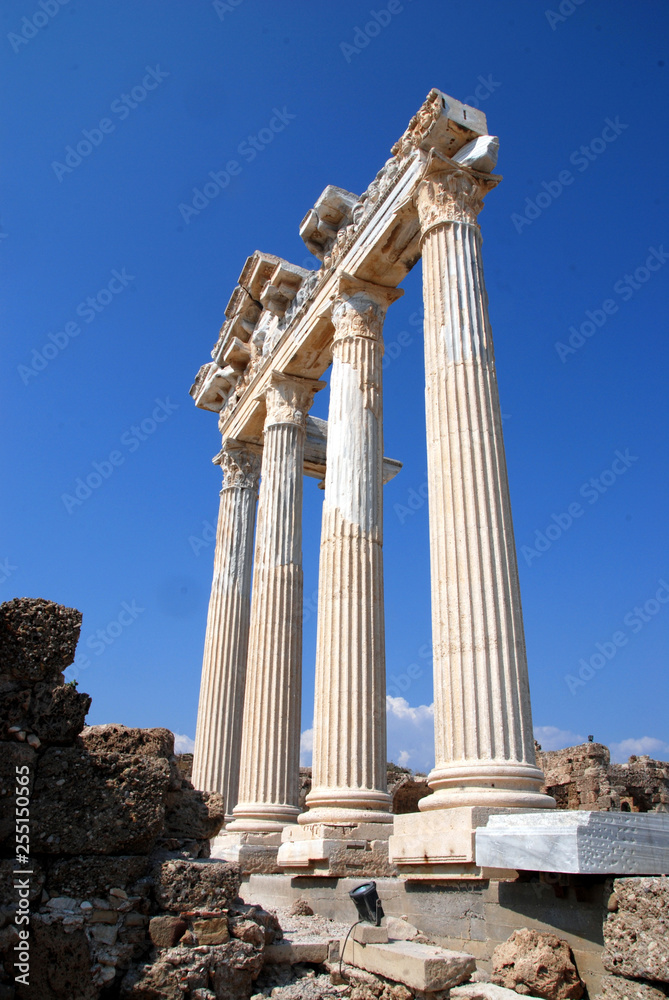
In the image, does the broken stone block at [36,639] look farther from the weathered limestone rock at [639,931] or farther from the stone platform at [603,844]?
the weathered limestone rock at [639,931]

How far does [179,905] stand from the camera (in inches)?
245

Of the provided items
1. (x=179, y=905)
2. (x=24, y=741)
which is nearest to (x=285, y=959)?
(x=179, y=905)

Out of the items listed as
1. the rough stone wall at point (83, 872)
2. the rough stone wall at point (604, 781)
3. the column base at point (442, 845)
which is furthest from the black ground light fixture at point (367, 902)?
the rough stone wall at point (604, 781)

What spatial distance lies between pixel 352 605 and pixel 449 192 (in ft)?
23.2

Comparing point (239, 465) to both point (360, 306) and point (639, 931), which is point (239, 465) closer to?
point (360, 306)

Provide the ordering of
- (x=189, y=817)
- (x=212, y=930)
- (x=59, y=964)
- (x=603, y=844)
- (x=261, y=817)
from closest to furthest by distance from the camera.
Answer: (x=59, y=964)
(x=603, y=844)
(x=212, y=930)
(x=189, y=817)
(x=261, y=817)

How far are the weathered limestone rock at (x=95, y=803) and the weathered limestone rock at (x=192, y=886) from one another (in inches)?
11.6

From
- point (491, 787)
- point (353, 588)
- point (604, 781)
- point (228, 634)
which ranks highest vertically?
point (228, 634)

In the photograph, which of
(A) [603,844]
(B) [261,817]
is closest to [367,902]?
(A) [603,844]

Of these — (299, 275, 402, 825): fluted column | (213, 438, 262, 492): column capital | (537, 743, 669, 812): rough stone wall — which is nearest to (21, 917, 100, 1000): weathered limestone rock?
(299, 275, 402, 825): fluted column

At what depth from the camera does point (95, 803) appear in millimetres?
6211

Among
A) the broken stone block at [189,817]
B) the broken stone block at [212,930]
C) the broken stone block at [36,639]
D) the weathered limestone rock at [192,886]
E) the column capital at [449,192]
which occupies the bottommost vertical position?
the broken stone block at [212,930]

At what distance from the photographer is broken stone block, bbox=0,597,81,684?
6.34 metres

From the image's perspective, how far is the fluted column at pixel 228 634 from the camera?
1825 centimetres
